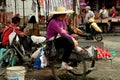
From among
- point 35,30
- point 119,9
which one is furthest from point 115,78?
point 119,9

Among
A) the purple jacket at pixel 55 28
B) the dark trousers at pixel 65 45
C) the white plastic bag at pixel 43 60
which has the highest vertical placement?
the purple jacket at pixel 55 28

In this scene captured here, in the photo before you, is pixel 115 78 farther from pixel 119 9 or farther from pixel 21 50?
pixel 119 9

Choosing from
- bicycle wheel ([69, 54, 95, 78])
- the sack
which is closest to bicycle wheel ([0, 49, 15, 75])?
the sack

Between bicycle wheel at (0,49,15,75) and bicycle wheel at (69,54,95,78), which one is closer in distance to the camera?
bicycle wheel at (69,54,95,78)

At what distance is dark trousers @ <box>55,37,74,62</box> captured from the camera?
8.30 m

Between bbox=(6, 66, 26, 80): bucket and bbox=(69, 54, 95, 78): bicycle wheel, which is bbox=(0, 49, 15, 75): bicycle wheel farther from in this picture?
bbox=(69, 54, 95, 78): bicycle wheel

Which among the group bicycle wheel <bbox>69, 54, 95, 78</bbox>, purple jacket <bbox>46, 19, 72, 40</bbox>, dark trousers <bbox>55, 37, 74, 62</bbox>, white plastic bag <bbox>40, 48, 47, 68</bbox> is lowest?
bicycle wheel <bbox>69, 54, 95, 78</bbox>

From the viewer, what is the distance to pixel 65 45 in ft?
27.4

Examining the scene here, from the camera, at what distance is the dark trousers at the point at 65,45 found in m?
8.30

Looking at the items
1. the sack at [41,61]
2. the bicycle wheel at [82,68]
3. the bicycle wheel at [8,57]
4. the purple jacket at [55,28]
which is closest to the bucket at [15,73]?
the sack at [41,61]

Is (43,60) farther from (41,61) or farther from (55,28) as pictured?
Answer: (55,28)

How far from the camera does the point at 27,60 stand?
9.23 meters

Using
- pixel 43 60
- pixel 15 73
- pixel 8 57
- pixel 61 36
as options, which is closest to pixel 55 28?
pixel 61 36

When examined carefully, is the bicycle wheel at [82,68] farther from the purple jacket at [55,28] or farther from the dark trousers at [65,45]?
the purple jacket at [55,28]
